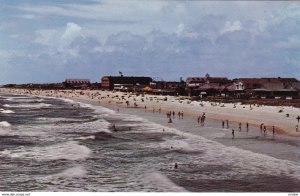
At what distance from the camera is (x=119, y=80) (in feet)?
641

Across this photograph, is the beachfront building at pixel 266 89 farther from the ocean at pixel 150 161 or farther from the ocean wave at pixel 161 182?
the ocean wave at pixel 161 182

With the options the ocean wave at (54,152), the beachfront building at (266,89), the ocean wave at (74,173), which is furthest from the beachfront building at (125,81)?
the ocean wave at (74,173)

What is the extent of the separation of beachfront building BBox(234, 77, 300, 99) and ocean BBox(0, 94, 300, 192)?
54.6m

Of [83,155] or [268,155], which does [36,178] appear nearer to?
[83,155]

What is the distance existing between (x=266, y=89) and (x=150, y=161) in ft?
251

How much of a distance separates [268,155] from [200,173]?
7509 millimetres

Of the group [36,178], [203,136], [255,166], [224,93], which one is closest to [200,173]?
[255,166]

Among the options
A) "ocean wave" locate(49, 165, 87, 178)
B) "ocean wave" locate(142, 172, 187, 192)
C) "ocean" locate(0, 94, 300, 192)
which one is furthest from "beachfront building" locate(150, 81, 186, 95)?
"ocean wave" locate(142, 172, 187, 192)

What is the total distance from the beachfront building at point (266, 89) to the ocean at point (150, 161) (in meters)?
54.6

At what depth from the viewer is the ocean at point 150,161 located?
2567cm

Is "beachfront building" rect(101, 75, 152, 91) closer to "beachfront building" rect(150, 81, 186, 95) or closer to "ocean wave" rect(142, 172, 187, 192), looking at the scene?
"beachfront building" rect(150, 81, 186, 95)

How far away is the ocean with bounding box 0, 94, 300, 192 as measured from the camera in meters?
25.7

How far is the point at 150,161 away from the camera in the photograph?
32.4 meters

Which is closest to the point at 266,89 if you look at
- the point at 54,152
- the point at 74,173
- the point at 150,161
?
the point at 54,152
